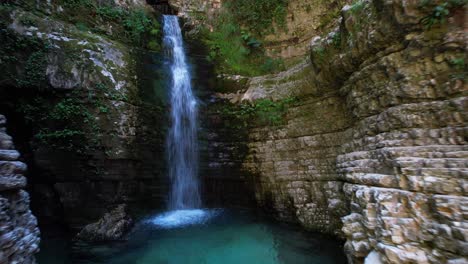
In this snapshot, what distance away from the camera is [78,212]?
710 centimetres

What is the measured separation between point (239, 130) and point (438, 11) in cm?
597

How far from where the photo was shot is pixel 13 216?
3.19m

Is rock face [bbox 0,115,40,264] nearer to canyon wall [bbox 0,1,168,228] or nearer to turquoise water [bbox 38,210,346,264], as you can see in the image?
Result: turquoise water [bbox 38,210,346,264]

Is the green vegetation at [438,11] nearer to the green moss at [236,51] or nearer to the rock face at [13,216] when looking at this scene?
the green moss at [236,51]

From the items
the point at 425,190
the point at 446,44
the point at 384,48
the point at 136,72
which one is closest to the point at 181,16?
the point at 136,72

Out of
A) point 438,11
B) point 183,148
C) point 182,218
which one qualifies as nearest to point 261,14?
point 183,148

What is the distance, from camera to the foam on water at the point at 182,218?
7.56 meters

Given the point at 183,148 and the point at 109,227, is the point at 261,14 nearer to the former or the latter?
the point at 183,148

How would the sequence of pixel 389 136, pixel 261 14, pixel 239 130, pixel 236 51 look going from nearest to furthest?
pixel 389 136
pixel 239 130
pixel 236 51
pixel 261 14

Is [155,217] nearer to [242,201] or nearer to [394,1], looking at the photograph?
[242,201]

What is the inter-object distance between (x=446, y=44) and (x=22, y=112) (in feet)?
31.5

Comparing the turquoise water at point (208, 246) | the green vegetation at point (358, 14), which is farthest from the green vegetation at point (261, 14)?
the turquoise water at point (208, 246)

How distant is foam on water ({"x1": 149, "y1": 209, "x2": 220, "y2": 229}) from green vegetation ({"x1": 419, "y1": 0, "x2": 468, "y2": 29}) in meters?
7.25

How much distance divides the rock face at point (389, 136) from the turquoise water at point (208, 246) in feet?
2.80
